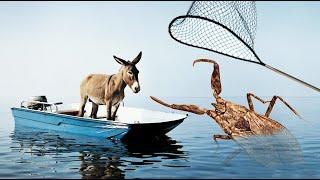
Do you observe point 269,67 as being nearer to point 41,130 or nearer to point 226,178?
point 226,178

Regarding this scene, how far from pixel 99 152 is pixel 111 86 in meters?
4.78

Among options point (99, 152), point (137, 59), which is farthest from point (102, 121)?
point (137, 59)

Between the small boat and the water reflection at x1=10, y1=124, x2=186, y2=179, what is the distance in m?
0.61

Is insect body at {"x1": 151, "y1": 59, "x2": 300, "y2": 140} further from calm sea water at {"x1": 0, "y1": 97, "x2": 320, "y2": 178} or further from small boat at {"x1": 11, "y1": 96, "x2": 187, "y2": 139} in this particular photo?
small boat at {"x1": 11, "y1": 96, "x2": 187, "y2": 139}

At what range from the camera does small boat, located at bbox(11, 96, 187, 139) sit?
2175 centimetres

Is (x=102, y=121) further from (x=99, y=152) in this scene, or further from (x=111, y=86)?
(x=99, y=152)

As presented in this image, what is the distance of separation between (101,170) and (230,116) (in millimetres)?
9295

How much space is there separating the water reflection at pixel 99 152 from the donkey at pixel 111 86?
2.17m

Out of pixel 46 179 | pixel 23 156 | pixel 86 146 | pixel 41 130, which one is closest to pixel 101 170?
pixel 46 179

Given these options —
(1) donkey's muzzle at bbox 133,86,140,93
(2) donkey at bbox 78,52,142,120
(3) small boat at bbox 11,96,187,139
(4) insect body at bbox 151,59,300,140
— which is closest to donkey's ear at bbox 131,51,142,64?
(2) donkey at bbox 78,52,142,120

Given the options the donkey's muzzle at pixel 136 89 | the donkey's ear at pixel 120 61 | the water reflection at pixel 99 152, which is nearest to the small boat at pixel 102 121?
the water reflection at pixel 99 152

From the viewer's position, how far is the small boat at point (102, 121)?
21.8 meters

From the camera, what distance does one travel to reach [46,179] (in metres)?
12.9

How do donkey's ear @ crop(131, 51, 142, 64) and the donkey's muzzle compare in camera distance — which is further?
donkey's ear @ crop(131, 51, 142, 64)
